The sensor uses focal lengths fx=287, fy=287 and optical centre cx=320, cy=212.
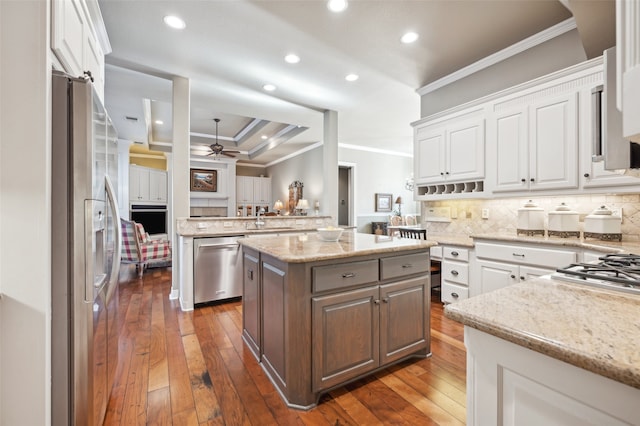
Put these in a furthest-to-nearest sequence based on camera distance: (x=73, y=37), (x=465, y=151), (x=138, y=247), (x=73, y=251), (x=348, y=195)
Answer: (x=348, y=195)
(x=138, y=247)
(x=465, y=151)
(x=73, y=37)
(x=73, y=251)

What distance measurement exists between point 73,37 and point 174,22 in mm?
1295

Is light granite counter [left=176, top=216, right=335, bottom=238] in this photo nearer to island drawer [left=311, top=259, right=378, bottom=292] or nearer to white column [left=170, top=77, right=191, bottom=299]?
white column [left=170, top=77, right=191, bottom=299]

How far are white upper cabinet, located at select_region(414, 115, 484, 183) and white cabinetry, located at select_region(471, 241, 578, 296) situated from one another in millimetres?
875

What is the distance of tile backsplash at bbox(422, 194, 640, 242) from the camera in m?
2.43

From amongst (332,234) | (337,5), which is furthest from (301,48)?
(332,234)

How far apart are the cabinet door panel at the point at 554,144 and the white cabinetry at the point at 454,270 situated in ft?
3.04

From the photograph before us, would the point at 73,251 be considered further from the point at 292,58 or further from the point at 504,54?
the point at 504,54

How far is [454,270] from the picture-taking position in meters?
3.12

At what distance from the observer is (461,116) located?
130 inches

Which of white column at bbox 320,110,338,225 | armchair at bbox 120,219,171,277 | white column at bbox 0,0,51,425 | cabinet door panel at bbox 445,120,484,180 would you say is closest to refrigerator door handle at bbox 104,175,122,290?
white column at bbox 0,0,51,425

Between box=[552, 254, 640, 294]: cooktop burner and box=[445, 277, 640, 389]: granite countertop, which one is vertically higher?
box=[552, 254, 640, 294]: cooktop burner

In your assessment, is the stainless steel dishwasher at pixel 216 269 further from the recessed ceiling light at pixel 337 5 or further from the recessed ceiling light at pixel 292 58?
the recessed ceiling light at pixel 337 5

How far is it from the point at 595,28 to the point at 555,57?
6.76 ft

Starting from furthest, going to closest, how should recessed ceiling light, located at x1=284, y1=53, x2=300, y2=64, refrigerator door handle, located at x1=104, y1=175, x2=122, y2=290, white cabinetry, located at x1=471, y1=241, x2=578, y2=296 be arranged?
recessed ceiling light, located at x1=284, y1=53, x2=300, y2=64 → white cabinetry, located at x1=471, y1=241, x2=578, y2=296 → refrigerator door handle, located at x1=104, y1=175, x2=122, y2=290
